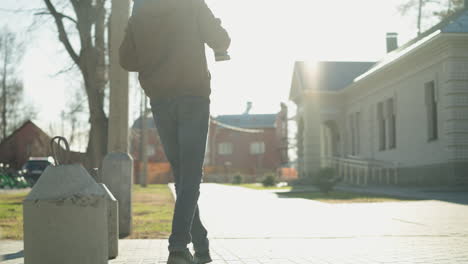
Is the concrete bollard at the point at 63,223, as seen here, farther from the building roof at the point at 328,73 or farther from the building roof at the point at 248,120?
the building roof at the point at 248,120

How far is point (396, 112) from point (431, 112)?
4.15m

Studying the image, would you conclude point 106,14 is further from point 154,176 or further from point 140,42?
point 154,176

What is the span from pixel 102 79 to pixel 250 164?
65984 millimetres

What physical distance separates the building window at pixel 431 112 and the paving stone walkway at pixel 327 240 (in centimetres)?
1380

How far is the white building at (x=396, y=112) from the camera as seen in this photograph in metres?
22.6

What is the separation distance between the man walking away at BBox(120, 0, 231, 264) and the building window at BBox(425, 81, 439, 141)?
21569 mm

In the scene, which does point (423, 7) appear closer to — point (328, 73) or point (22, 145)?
point (328, 73)

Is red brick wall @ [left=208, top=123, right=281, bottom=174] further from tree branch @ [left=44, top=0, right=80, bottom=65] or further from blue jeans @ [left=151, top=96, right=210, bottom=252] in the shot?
blue jeans @ [left=151, top=96, right=210, bottom=252]

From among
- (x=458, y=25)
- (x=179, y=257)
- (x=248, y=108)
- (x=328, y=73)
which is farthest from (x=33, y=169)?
(x=248, y=108)

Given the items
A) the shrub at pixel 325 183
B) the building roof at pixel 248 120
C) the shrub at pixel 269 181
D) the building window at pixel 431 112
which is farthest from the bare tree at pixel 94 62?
the building roof at pixel 248 120

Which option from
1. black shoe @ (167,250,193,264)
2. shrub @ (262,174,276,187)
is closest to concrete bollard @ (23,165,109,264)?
black shoe @ (167,250,193,264)

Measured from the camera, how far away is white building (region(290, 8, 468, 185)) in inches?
890

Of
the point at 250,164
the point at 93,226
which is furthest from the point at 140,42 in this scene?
the point at 250,164

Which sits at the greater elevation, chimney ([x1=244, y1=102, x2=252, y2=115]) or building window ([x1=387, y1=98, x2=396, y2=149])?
chimney ([x1=244, y1=102, x2=252, y2=115])
